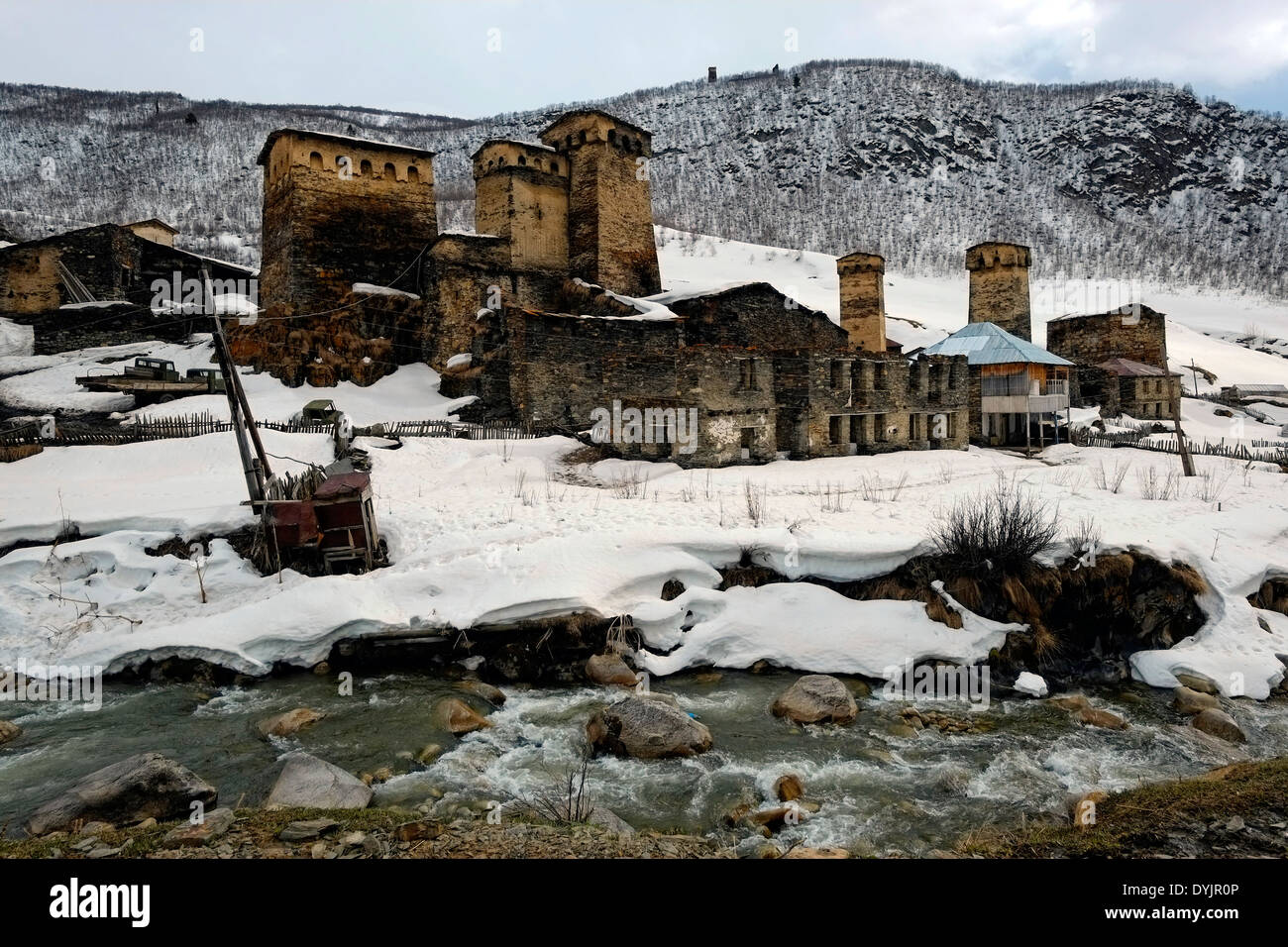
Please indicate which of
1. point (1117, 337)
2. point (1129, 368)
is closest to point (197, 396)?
point (1129, 368)

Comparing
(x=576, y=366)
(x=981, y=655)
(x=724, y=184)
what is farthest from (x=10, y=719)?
(x=724, y=184)

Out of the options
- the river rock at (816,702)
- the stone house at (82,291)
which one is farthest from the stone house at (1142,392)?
the stone house at (82,291)

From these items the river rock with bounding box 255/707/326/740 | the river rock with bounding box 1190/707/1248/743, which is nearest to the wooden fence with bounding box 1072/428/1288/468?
the river rock with bounding box 1190/707/1248/743

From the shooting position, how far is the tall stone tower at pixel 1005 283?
129 ft

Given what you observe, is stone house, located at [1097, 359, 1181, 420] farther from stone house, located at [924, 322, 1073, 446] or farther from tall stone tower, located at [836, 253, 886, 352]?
tall stone tower, located at [836, 253, 886, 352]

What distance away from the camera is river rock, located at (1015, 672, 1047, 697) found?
375 inches

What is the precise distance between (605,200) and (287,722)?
2966 cm

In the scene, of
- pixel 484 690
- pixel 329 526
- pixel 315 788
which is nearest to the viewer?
pixel 315 788

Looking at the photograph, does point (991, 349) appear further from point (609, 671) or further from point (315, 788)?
point (315, 788)

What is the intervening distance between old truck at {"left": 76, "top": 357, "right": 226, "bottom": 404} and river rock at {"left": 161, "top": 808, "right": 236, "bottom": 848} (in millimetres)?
22706

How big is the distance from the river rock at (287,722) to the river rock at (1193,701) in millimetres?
10733

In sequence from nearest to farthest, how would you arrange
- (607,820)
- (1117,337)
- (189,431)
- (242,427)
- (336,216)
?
(607,820) → (242,427) → (189,431) → (336,216) → (1117,337)

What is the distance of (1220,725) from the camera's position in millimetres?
8328

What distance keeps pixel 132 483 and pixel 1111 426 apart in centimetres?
3725
